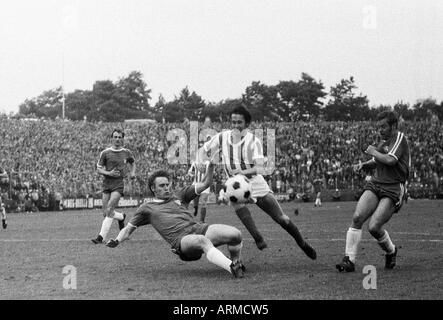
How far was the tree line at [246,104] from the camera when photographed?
95.1m

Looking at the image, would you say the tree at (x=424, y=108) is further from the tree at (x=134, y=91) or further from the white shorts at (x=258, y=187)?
the white shorts at (x=258, y=187)

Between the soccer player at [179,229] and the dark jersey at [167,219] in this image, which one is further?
the dark jersey at [167,219]

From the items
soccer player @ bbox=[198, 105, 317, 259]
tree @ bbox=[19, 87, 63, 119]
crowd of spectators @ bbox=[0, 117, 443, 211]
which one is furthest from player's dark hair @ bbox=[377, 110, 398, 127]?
tree @ bbox=[19, 87, 63, 119]

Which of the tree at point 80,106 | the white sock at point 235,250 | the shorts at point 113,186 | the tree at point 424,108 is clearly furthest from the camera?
the tree at point 80,106

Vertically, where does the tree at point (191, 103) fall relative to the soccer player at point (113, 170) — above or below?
above

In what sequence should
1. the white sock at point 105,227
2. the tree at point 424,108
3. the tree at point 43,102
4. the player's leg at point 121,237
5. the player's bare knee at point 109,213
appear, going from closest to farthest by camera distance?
1. the player's leg at point 121,237
2. the white sock at point 105,227
3. the player's bare knee at point 109,213
4. the tree at point 424,108
5. the tree at point 43,102

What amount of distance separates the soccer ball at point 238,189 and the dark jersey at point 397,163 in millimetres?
2091

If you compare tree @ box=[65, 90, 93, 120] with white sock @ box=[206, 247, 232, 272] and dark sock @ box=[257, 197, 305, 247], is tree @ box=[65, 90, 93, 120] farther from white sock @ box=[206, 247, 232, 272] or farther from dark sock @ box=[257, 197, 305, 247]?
white sock @ box=[206, 247, 232, 272]

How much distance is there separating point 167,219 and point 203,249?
0.87m

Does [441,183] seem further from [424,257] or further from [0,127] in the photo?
[424,257]

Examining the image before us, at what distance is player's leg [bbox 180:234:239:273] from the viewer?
32.6 ft

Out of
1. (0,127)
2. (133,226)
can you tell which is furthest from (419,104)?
(133,226)

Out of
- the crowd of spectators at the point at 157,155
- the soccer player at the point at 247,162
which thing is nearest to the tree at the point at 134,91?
the crowd of spectators at the point at 157,155

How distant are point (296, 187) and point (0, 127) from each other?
21351 mm
